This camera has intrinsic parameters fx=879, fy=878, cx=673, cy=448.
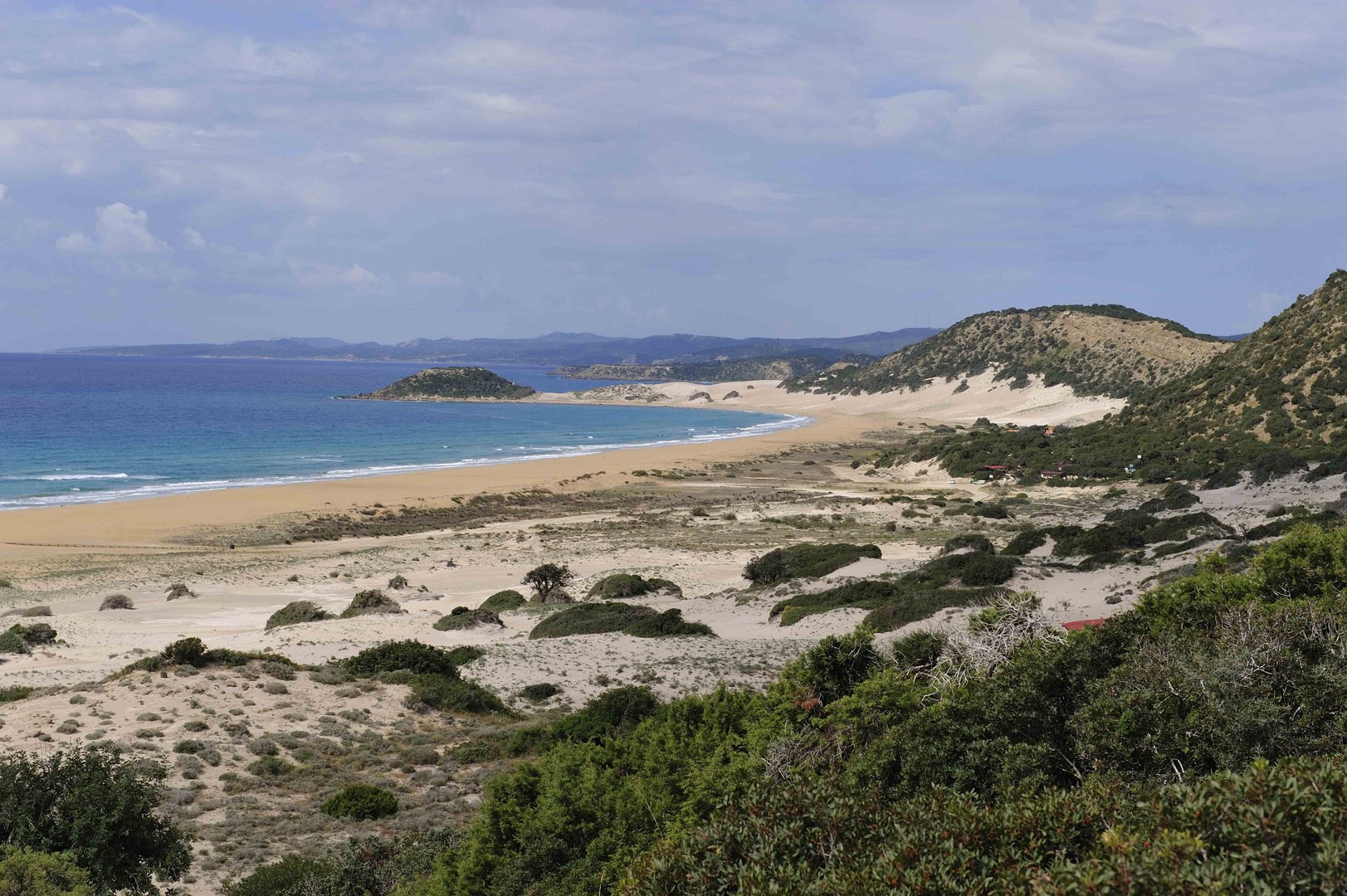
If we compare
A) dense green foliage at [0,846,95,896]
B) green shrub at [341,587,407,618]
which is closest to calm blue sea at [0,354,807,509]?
green shrub at [341,587,407,618]

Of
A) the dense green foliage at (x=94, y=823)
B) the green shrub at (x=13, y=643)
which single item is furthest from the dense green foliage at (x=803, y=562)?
the dense green foliage at (x=94, y=823)

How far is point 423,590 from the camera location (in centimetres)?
2784

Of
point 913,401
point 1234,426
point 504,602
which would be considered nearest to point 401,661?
point 504,602

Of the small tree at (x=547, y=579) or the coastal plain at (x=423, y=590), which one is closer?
the coastal plain at (x=423, y=590)

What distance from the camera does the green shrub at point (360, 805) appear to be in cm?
1066

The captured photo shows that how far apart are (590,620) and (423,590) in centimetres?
835

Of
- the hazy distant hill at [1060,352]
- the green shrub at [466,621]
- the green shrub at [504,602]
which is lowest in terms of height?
the green shrub at [504,602]

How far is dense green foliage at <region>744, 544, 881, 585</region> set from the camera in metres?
26.7

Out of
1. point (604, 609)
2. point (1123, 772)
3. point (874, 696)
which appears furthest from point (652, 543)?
point (1123, 772)

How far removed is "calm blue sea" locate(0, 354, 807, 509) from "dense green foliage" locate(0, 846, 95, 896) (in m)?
44.9

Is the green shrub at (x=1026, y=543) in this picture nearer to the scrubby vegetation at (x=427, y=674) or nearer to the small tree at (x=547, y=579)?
the small tree at (x=547, y=579)

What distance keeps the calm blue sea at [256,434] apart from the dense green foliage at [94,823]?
→ 4346 centimetres

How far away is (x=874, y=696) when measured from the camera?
8.52 metres

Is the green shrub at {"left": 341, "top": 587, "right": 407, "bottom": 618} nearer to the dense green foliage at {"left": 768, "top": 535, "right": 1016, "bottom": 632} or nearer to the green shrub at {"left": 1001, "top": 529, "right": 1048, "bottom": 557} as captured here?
the dense green foliage at {"left": 768, "top": 535, "right": 1016, "bottom": 632}
